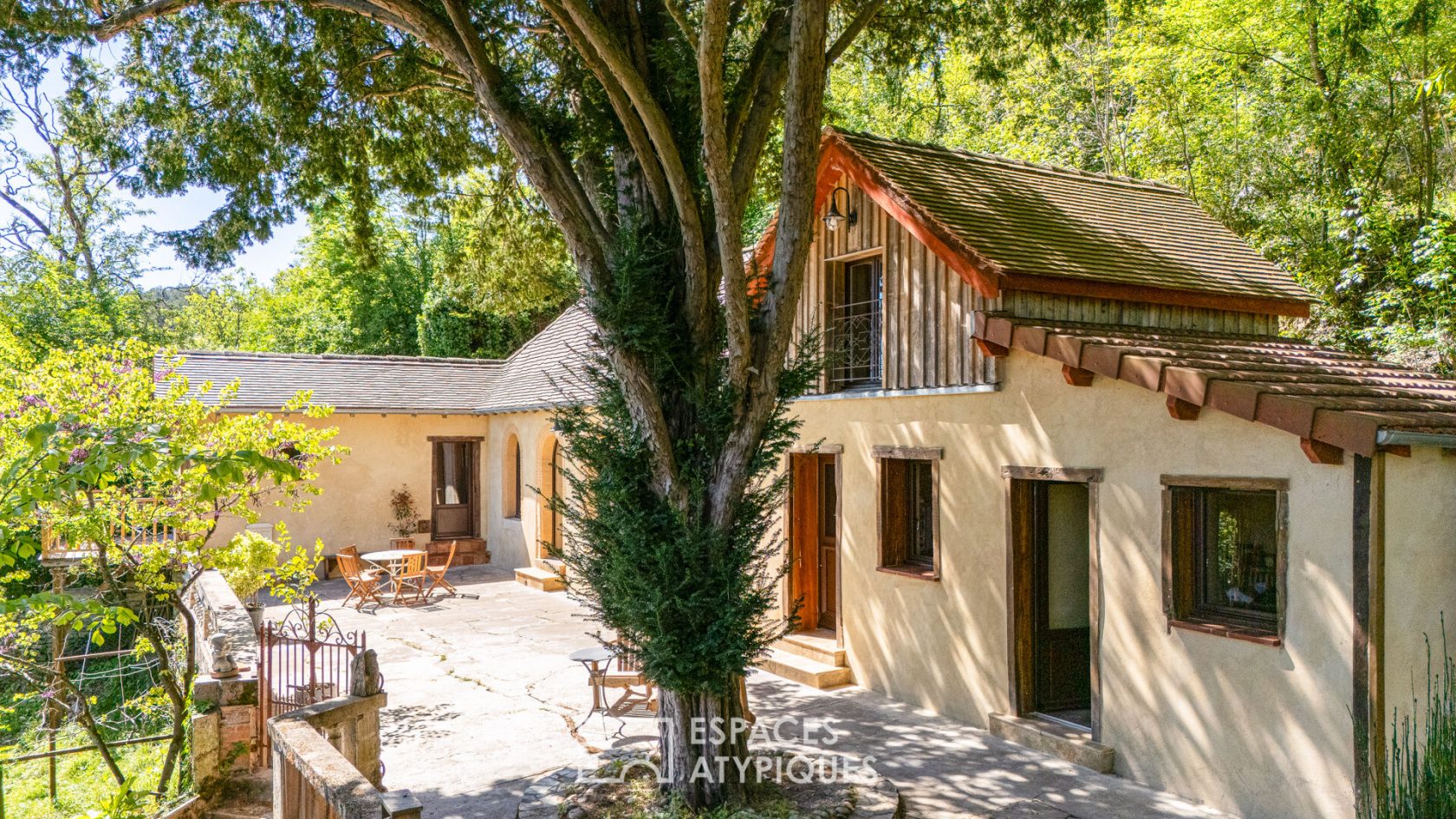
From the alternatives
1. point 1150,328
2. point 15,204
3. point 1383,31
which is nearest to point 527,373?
point 1150,328

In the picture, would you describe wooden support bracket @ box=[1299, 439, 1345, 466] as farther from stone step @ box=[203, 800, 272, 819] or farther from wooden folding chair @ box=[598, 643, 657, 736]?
stone step @ box=[203, 800, 272, 819]

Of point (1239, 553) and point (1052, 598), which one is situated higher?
point (1239, 553)

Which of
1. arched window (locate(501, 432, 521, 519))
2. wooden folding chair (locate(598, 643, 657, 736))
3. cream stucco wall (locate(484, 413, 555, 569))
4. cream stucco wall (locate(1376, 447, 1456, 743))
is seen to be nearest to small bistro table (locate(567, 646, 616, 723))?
wooden folding chair (locate(598, 643, 657, 736))

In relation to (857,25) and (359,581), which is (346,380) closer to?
(359,581)

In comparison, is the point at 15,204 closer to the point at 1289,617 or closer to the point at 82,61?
the point at 82,61

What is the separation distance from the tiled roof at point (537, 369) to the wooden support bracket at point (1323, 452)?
37.7ft

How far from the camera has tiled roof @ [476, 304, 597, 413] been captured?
55.2 ft

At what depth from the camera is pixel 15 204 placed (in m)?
28.1

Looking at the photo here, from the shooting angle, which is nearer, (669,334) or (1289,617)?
(669,334)

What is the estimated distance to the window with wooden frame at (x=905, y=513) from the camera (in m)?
9.84

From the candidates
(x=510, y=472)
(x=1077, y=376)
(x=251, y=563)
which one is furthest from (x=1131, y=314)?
(x=510, y=472)

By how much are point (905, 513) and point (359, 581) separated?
9068 mm

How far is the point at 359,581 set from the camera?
47.5 ft

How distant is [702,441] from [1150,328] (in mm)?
5539
